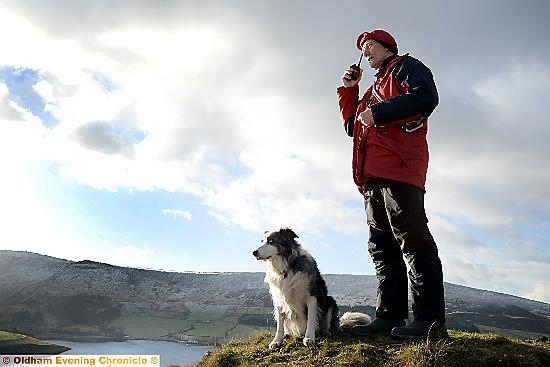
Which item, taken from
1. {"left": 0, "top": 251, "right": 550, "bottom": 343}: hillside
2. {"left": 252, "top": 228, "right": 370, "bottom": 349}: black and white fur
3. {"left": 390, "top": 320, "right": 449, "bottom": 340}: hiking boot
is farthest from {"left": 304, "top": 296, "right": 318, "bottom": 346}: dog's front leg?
{"left": 0, "top": 251, "right": 550, "bottom": 343}: hillside

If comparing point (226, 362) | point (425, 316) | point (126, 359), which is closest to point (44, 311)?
point (126, 359)

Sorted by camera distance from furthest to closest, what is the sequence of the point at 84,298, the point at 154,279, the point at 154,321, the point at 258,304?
the point at 154,279 → the point at 84,298 → the point at 154,321 → the point at 258,304

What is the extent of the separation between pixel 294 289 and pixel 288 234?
845 millimetres

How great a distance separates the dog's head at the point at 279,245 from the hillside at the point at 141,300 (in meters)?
8.30

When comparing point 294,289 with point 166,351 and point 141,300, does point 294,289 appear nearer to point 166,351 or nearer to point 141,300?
point 166,351

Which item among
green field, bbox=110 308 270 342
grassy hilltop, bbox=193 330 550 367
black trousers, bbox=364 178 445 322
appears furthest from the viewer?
green field, bbox=110 308 270 342

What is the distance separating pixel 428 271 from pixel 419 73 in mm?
2192

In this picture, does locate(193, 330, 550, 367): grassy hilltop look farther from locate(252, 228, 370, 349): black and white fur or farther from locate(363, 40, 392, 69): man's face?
locate(363, 40, 392, 69): man's face

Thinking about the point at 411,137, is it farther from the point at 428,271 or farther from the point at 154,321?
the point at 154,321

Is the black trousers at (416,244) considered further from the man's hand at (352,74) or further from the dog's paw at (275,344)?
the dog's paw at (275,344)

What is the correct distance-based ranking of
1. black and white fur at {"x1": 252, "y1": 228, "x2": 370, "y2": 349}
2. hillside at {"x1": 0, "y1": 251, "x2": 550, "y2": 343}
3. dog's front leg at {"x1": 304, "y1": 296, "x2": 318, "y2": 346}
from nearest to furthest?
dog's front leg at {"x1": 304, "y1": 296, "x2": 318, "y2": 346} → black and white fur at {"x1": 252, "y1": 228, "x2": 370, "y2": 349} → hillside at {"x1": 0, "y1": 251, "x2": 550, "y2": 343}

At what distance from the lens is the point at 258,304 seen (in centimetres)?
1558

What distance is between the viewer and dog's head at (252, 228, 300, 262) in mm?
6207

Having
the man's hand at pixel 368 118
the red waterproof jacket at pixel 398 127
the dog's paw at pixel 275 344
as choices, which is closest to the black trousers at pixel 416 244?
the red waterproof jacket at pixel 398 127
